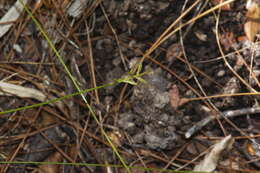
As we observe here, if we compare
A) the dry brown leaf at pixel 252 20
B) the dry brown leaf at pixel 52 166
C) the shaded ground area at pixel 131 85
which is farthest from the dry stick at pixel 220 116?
the dry brown leaf at pixel 52 166

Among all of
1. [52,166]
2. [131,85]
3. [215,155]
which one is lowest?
[215,155]

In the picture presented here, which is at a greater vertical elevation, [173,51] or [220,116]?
[173,51]

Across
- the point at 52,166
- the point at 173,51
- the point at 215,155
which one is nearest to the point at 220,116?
the point at 215,155

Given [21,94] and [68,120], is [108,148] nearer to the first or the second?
[68,120]

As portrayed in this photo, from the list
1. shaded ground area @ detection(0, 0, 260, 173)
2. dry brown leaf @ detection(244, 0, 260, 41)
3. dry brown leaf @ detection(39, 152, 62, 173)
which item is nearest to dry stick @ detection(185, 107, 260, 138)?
shaded ground area @ detection(0, 0, 260, 173)

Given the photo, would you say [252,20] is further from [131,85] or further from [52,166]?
[52,166]

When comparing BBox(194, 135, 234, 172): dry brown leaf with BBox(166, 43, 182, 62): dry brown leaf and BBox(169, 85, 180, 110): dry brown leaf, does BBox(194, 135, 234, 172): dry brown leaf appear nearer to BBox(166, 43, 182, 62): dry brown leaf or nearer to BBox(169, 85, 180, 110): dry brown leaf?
BBox(169, 85, 180, 110): dry brown leaf

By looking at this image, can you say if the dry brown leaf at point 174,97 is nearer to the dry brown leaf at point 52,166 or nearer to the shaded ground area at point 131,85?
the shaded ground area at point 131,85
